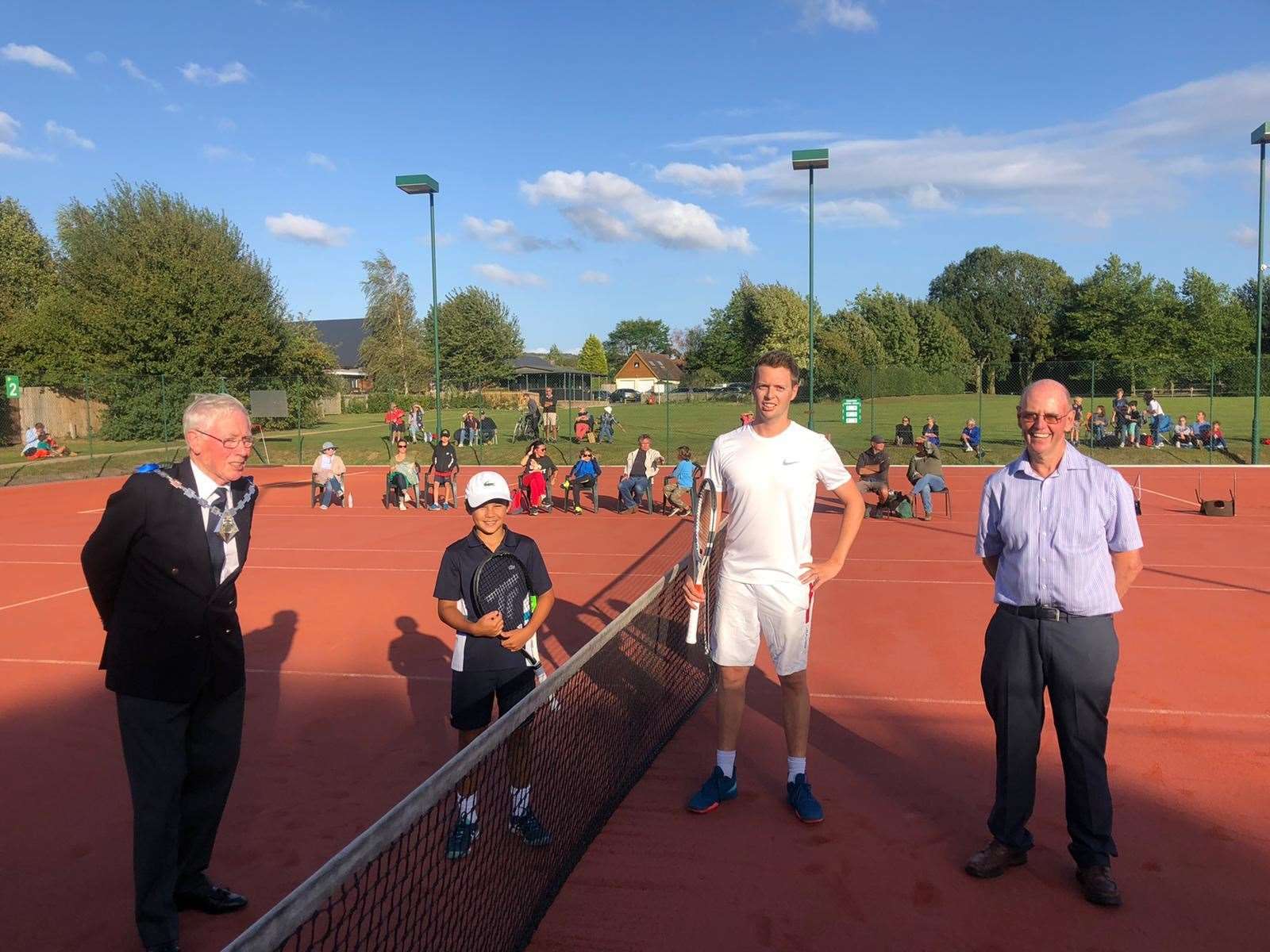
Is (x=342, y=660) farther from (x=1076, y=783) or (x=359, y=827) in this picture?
(x=1076, y=783)

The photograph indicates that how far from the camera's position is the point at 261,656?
7434 mm

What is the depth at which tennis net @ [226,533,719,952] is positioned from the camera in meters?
2.38

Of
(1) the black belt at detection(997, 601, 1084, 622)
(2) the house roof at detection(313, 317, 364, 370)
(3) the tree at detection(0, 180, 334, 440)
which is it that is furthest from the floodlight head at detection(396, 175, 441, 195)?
(2) the house roof at detection(313, 317, 364, 370)

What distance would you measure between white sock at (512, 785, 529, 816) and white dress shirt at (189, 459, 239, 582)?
1.49m

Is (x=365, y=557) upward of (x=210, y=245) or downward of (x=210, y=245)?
downward

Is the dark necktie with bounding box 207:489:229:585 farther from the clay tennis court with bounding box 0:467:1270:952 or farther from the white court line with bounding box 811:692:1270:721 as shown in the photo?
the white court line with bounding box 811:692:1270:721

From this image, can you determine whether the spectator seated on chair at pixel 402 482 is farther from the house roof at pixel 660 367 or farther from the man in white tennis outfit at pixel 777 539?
the house roof at pixel 660 367

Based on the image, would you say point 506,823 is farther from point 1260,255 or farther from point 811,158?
point 1260,255

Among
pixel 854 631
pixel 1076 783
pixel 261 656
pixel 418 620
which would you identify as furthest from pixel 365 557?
pixel 1076 783

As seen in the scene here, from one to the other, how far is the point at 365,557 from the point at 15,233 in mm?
45093

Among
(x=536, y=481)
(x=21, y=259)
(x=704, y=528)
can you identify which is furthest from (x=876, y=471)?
(x=21, y=259)

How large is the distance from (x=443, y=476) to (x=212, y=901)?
15086 mm

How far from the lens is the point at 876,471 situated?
50.4 ft

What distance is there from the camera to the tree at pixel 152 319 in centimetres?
3259
